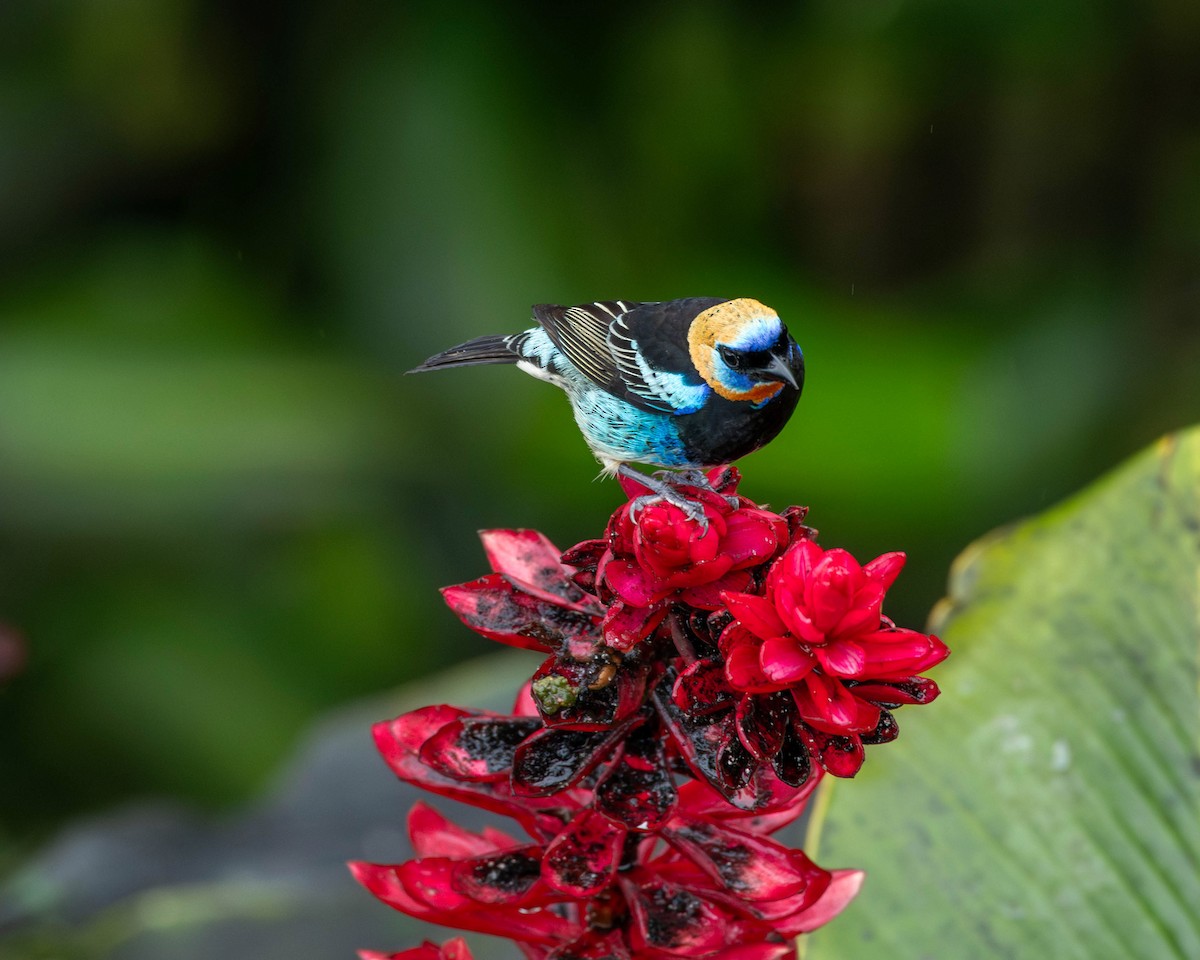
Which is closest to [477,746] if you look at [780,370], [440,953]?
[440,953]

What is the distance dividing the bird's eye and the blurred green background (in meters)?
1.89

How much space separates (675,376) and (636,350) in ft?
0.28

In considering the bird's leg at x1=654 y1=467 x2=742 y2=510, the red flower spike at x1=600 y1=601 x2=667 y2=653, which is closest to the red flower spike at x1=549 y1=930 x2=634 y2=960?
the red flower spike at x1=600 y1=601 x2=667 y2=653

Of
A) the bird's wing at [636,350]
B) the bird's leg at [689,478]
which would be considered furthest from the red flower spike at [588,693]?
the bird's wing at [636,350]

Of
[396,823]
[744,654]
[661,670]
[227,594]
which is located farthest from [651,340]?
[227,594]

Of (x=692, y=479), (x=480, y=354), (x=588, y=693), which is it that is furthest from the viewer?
(x=480, y=354)

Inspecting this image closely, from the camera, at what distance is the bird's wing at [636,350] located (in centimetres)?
148

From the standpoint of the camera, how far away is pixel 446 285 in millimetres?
3561

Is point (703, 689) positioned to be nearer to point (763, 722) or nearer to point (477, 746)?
point (763, 722)

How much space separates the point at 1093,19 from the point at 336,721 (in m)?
2.51

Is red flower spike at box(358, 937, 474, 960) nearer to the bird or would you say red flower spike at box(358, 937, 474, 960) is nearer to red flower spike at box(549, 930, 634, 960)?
red flower spike at box(549, 930, 634, 960)

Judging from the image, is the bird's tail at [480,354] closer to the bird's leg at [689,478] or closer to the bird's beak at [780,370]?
the bird's leg at [689,478]

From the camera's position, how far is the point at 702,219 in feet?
12.5

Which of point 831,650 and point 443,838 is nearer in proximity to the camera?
point 831,650
